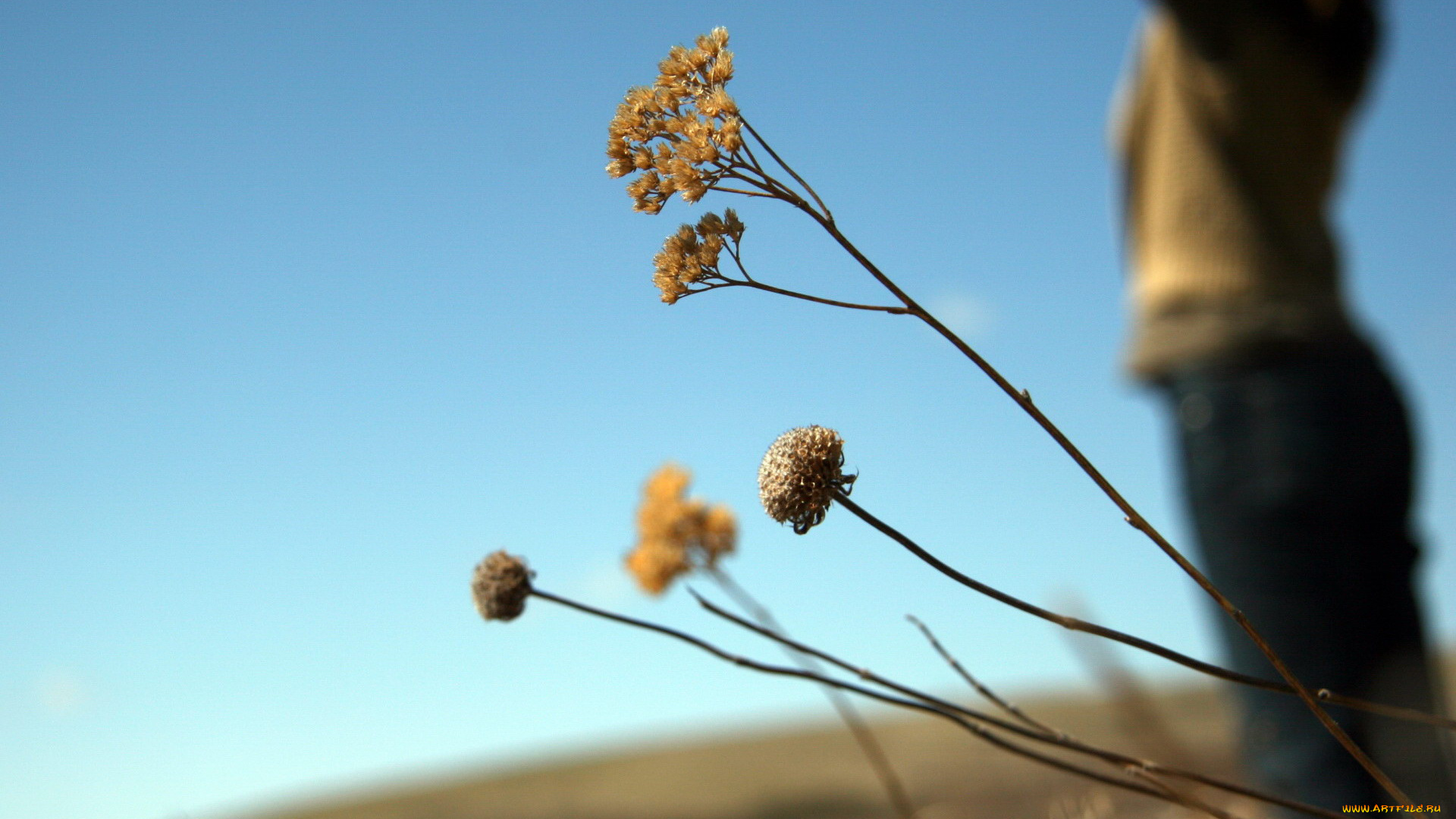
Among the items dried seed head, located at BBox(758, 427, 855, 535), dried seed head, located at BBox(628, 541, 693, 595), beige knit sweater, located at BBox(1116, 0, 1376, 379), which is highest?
beige knit sweater, located at BBox(1116, 0, 1376, 379)

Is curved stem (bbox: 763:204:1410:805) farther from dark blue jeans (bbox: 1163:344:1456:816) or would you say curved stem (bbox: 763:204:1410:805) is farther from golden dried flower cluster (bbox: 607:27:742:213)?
dark blue jeans (bbox: 1163:344:1456:816)

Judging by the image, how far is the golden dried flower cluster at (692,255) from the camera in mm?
1043

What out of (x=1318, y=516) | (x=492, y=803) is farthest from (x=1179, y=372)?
(x=492, y=803)

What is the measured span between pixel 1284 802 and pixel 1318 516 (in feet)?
5.74

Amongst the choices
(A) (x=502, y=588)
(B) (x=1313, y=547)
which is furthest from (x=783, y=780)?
(A) (x=502, y=588)

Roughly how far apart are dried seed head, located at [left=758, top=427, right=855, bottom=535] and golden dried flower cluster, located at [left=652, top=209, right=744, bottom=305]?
0.20m

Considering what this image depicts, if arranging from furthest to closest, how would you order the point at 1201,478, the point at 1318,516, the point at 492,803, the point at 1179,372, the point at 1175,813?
the point at 492,803 < the point at 1175,813 < the point at 1179,372 < the point at 1201,478 < the point at 1318,516

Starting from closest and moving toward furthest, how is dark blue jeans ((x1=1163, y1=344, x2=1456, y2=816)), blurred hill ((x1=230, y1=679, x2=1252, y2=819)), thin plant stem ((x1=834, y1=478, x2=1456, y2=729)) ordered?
thin plant stem ((x1=834, y1=478, x2=1456, y2=729)), dark blue jeans ((x1=1163, y1=344, x2=1456, y2=816)), blurred hill ((x1=230, y1=679, x2=1252, y2=819))

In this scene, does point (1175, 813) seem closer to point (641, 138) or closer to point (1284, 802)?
point (1284, 802)

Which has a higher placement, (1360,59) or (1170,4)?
(1170,4)

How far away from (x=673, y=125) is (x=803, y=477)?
0.37 metres

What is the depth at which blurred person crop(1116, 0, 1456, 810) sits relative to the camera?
2334 mm

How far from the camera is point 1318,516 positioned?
2385mm

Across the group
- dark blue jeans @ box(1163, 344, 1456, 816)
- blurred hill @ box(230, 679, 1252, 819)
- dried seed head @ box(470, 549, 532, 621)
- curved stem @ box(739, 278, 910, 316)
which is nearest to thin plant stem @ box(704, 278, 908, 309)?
curved stem @ box(739, 278, 910, 316)
